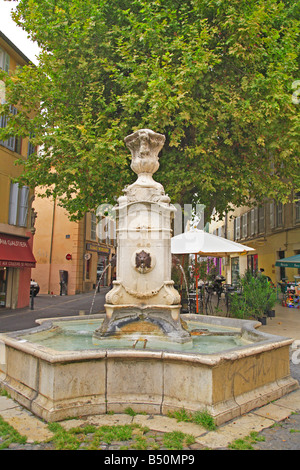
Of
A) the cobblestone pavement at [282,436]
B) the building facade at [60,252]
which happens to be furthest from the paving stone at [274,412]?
the building facade at [60,252]

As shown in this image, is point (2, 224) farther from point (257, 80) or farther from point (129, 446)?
point (129, 446)

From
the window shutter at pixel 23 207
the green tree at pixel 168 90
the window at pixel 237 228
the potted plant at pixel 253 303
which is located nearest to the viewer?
the green tree at pixel 168 90

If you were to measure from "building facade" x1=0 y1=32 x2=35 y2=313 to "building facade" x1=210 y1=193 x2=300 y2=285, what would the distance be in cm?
908

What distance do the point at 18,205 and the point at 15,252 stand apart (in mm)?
2253

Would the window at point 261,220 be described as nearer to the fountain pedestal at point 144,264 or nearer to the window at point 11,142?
the window at point 11,142

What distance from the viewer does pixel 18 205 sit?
1627 centimetres

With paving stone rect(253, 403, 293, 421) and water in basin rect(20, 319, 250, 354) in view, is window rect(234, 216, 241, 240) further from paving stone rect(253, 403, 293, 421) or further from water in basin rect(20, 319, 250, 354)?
paving stone rect(253, 403, 293, 421)

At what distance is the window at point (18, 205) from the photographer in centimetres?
1580

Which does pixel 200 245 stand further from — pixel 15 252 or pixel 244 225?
pixel 244 225

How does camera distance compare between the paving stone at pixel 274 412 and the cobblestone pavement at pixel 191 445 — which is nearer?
the cobblestone pavement at pixel 191 445

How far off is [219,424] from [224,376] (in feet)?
1.51

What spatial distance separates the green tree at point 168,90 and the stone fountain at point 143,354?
13.5ft

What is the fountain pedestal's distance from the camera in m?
5.71
